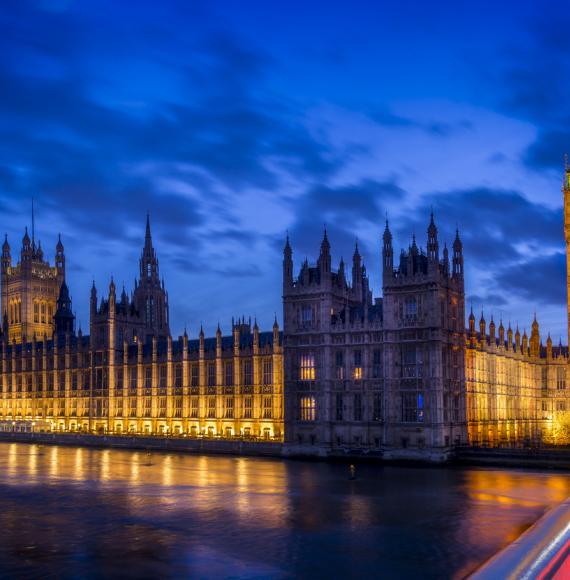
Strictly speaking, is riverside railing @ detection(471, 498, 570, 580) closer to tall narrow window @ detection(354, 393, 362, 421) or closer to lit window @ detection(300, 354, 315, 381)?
tall narrow window @ detection(354, 393, 362, 421)

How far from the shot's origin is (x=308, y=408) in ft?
291

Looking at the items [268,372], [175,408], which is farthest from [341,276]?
[175,408]

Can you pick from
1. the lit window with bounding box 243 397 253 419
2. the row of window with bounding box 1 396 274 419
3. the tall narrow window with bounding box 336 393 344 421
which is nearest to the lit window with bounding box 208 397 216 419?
the row of window with bounding box 1 396 274 419

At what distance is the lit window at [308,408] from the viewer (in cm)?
8806

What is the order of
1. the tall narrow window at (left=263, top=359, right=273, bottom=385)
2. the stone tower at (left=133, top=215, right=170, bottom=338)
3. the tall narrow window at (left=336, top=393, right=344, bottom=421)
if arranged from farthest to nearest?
the stone tower at (left=133, top=215, right=170, bottom=338) < the tall narrow window at (left=263, top=359, right=273, bottom=385) < the tall narrow window at (left=336, top=393, right=344, bottom=421)

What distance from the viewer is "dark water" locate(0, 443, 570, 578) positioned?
33.7 metres

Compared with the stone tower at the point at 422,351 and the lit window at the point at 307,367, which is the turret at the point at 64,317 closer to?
the lit window at the point at 307,367

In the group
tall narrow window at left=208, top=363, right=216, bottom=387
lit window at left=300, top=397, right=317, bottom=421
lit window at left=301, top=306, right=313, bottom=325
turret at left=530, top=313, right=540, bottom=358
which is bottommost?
lit window at left=300, top=397, right=317, bottom=421

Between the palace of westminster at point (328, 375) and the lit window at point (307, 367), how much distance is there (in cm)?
13

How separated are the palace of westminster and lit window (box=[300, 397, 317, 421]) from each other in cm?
15

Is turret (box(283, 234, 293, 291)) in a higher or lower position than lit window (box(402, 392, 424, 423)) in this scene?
higher

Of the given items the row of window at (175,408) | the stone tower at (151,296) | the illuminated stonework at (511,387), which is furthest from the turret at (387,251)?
the stone tower at (151,296)

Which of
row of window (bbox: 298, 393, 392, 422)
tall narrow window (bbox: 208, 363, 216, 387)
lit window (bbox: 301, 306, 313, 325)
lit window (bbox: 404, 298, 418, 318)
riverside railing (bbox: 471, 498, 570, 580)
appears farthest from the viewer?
tall narrow window (bbox: 208, 363, 216, 387)

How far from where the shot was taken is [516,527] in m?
41.3
